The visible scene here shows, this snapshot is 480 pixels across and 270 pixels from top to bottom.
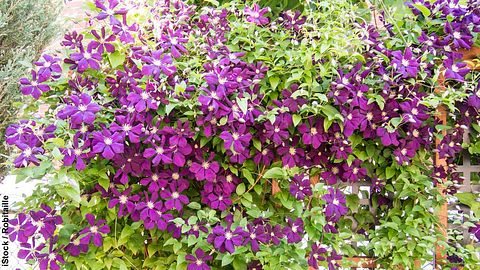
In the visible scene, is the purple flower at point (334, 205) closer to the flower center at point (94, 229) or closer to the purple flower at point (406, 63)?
the purple flower at point (406, 63)

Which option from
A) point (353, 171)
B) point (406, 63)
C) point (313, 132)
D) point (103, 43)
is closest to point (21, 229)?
point (103, 43)

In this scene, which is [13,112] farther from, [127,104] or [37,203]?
[127,104]

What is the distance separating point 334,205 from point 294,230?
6.3 inches

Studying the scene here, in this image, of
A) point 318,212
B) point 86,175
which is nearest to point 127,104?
point 86,175

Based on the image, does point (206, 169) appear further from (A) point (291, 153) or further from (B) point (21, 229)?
(B) point (21, 229)

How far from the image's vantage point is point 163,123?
4.56 ft

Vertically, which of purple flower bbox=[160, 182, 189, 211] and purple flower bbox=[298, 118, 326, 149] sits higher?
purple flower bbox=[298, 118, 326, 149]

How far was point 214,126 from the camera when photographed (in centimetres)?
135

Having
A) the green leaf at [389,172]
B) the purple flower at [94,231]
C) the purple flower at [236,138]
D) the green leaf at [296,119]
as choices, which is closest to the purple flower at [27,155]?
the purple flower at [94,231]

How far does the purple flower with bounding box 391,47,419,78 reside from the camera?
1.37 m

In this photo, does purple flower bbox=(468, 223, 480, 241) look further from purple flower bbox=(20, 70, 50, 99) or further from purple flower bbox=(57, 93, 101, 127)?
purple flower bbox=(20, 70, 50, 99)

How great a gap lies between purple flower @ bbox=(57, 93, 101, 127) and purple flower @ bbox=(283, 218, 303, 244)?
2.38 ft

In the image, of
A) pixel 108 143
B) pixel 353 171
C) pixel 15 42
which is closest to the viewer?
pixel 108 143

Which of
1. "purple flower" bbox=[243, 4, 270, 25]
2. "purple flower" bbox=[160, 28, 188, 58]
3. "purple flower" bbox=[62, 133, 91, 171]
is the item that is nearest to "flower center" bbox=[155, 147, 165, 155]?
"purple flower" bbox=[62, 133, 91, 171]
